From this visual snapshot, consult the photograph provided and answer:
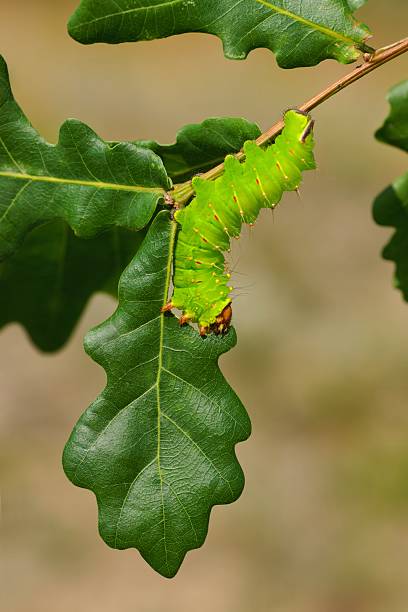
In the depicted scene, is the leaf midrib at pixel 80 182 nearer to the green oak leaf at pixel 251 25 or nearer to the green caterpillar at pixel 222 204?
the green caterpillar at pixel 222 204

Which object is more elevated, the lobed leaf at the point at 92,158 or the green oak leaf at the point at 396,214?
the lobed leaf at the point at 92,158

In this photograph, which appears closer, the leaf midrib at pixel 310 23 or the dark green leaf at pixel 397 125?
the leaf midrib at pixel 310 23

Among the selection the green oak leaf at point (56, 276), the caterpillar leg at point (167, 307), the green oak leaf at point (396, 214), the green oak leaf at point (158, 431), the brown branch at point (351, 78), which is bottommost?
the green oak leaf at point (158, 431)

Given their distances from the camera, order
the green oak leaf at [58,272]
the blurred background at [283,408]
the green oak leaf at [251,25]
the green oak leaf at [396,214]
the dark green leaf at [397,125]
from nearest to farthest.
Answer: the green oak leaf at [251,25]
the dark green leaf at [397,125]
the green oak leaf at [396,214]
the green oak leaf at [58,272]
the blurred background at [283,408]

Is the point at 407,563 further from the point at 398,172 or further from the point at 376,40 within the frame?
the point at 376,40

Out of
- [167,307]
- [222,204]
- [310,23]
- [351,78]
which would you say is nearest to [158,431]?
[167,307]

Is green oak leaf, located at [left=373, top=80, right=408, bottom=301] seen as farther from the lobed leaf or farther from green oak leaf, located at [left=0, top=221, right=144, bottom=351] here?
green oak leaf, located at [left=0, top=221, right=144, bottom=351]

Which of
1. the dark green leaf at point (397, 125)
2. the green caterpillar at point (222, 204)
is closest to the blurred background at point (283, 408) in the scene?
the dark green leaf at point (397, 125)

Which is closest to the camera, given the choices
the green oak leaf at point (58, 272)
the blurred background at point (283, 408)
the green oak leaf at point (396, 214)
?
the green oak leaf at point (396, 214)
